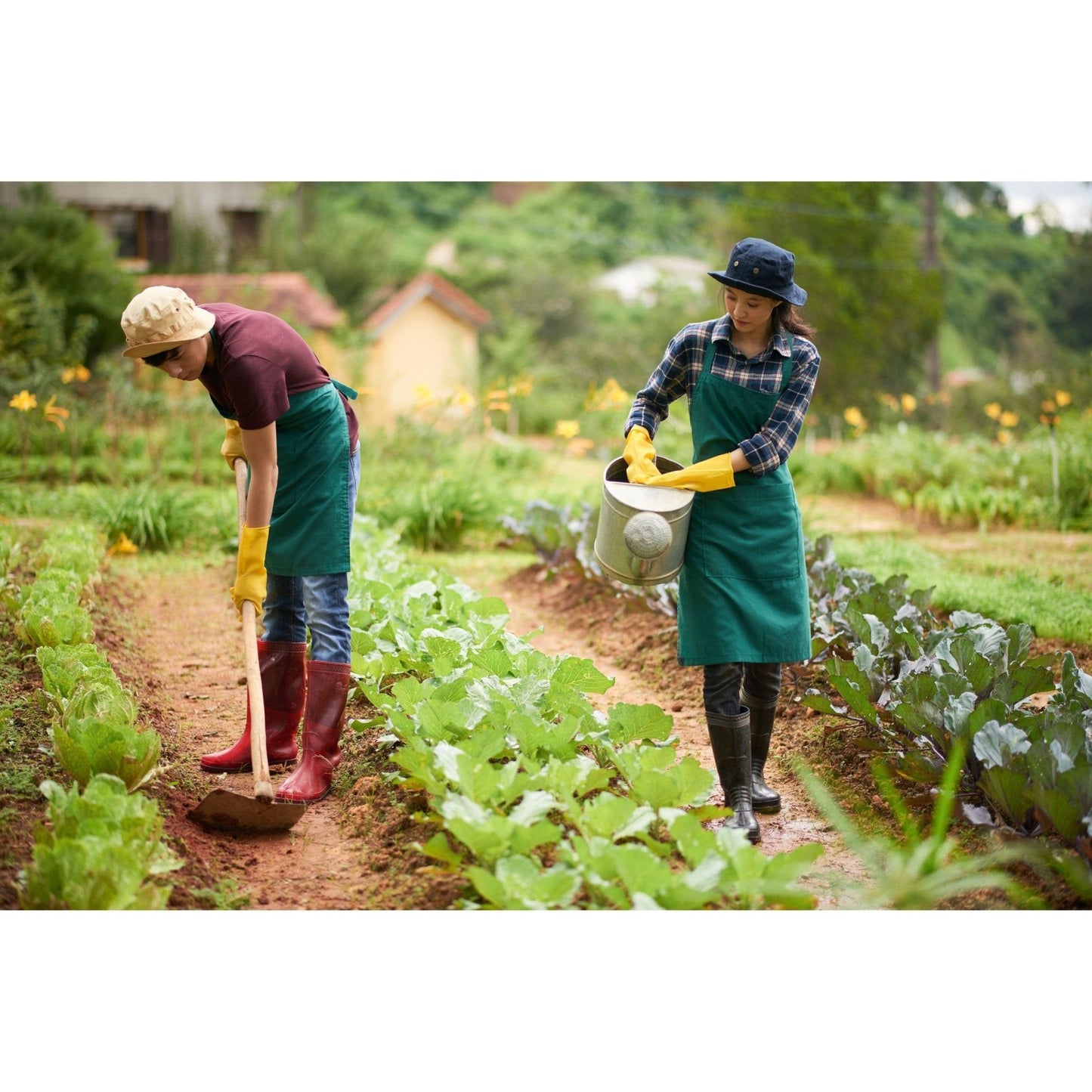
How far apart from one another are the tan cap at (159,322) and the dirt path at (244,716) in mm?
1074

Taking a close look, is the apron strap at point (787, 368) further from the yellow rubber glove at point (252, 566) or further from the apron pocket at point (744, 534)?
the yellow rubber glove at point (252, 566)

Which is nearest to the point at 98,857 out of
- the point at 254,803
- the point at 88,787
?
the point at 88,787

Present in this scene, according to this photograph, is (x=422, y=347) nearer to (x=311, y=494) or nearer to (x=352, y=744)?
(x=352, y=744)

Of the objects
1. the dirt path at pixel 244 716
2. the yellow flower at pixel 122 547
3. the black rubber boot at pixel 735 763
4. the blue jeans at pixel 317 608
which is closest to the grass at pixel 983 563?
the dirt path at pixel 244 716

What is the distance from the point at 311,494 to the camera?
9.41 ft

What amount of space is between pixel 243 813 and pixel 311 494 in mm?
802

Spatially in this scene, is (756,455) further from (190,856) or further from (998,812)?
(190,856)

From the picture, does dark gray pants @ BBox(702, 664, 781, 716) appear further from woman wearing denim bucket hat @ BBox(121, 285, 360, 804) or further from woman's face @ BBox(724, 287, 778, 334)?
woman wearing denim bucket hat @ BBox(121, 285, 360, 804)

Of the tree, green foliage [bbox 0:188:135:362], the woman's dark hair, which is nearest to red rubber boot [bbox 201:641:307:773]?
the woman's dark hair

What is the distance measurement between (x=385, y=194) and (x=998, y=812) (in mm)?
24614

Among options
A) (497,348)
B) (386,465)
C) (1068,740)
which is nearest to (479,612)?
(1068,740)

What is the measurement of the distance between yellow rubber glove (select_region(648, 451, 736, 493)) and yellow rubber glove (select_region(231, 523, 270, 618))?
100 centimetres

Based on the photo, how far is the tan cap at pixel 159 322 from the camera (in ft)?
8.16

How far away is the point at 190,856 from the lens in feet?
8.09
